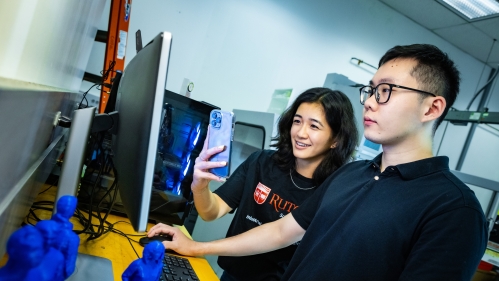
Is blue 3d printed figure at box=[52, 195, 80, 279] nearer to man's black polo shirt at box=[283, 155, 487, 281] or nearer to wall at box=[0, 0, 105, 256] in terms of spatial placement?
wall at box=[0, 0, 105, 256]

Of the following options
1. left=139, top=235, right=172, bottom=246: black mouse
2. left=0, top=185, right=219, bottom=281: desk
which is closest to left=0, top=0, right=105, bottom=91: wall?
left=0, top=185, right=219, bottom=281: desk

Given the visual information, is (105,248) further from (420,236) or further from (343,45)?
(343,45)

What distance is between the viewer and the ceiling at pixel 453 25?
3.71 metres

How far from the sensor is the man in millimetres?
730

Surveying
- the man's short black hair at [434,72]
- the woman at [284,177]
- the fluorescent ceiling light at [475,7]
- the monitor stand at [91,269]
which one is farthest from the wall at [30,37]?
the fluorescent ceiling light at [475,7]

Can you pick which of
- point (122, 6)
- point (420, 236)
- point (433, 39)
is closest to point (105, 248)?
point (420, 236)

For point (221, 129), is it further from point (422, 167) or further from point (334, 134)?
Answer: point (334, 134)

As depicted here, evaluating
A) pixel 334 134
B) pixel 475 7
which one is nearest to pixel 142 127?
pixel 334 134

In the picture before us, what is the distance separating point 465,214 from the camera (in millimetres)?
731

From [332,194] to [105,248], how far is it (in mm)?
714

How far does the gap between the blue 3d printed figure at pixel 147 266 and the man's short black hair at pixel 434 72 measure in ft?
2.82

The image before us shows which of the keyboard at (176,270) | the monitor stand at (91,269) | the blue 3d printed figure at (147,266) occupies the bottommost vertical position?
the keyboard at (176,270)

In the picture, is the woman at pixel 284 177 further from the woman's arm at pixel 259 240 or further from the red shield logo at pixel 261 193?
the woman's arm at pixel 259 240

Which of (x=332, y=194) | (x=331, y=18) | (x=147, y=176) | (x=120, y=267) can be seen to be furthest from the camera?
(x=331, y=18)
